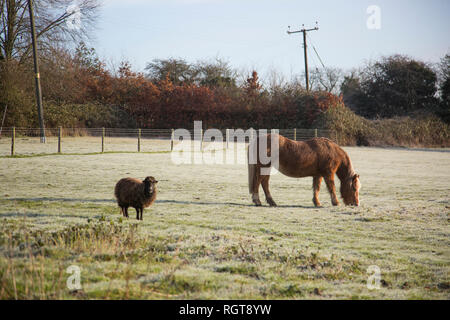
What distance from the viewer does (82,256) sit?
4199 millimetres

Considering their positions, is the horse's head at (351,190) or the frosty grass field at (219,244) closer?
the frosty grass field at (219,244)

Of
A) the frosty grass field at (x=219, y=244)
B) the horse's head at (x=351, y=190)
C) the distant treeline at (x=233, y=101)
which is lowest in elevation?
the frosty grass field at (x=219, y=244)

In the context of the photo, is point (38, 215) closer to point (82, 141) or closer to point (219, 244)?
point (219, 244)

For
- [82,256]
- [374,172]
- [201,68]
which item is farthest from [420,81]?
[82,256]

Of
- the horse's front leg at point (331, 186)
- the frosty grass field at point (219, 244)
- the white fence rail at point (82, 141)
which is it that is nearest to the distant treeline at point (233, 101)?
the white fence rail at point (82, 141)

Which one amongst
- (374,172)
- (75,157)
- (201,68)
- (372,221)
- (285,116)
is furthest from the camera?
(201,68)

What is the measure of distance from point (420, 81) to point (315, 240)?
34.3m

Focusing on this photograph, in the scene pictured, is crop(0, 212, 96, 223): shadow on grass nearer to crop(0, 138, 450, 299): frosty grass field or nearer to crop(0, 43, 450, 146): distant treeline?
crop(0, 138, 450, 299): frosty grass field

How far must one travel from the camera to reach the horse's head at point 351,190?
26.8 feet

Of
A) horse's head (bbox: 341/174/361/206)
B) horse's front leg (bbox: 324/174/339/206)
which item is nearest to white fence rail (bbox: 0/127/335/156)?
horse's front leg (bbox: 324/174/339/206)

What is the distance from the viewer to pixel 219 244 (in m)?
5.01

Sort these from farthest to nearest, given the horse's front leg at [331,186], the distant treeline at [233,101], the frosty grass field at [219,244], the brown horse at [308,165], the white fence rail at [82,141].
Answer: the distant treeline at [233,101]
the white fence rail at [82,141]
the horse's front leg at [331,186]
the brown horse at [308,165]
the frosty grass field at [219,244]

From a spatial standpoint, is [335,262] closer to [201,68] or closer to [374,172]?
[374,172]

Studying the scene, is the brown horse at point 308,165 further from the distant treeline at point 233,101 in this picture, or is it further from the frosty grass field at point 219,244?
the distant treeline at point 233,101
